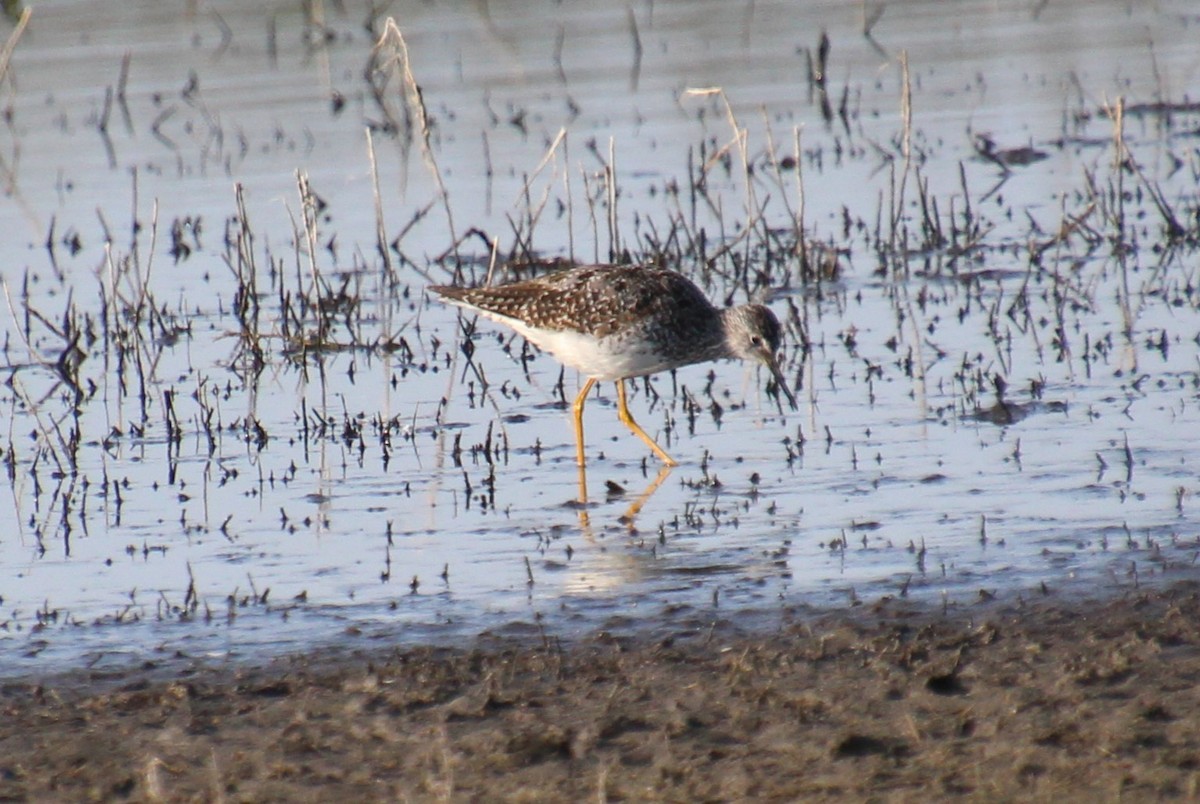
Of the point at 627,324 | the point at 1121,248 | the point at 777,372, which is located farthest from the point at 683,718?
the point at 1121,248

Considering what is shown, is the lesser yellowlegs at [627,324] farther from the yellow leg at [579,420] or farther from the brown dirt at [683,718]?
the brown dirt at [683,718]

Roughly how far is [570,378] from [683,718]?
5.45 metres

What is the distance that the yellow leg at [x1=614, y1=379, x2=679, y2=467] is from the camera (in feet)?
28.1

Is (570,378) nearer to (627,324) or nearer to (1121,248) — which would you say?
(627,324)

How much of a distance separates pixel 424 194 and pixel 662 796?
37.0 ft

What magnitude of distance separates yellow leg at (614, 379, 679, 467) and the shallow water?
10cm

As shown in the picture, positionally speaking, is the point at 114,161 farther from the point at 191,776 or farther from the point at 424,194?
the point at 191,776

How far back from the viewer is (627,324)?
29.3 ft

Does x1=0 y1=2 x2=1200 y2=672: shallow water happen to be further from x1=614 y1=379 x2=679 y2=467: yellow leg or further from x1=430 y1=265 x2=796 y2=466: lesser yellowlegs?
x1=430 y1=265 x2=796 y2=466: lesser yellowlegs

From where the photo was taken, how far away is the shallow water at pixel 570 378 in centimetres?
677

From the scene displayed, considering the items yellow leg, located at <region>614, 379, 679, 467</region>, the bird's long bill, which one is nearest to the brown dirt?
yellow leg, located at <region>614, 379, 679, 467</region>

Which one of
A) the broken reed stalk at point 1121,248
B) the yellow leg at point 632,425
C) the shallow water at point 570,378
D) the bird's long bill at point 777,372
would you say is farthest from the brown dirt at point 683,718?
the broken reed stalk at point 1121,248

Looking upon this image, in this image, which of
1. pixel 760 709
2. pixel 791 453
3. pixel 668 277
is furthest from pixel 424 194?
pixel 760 709

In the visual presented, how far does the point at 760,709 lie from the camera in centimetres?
514
